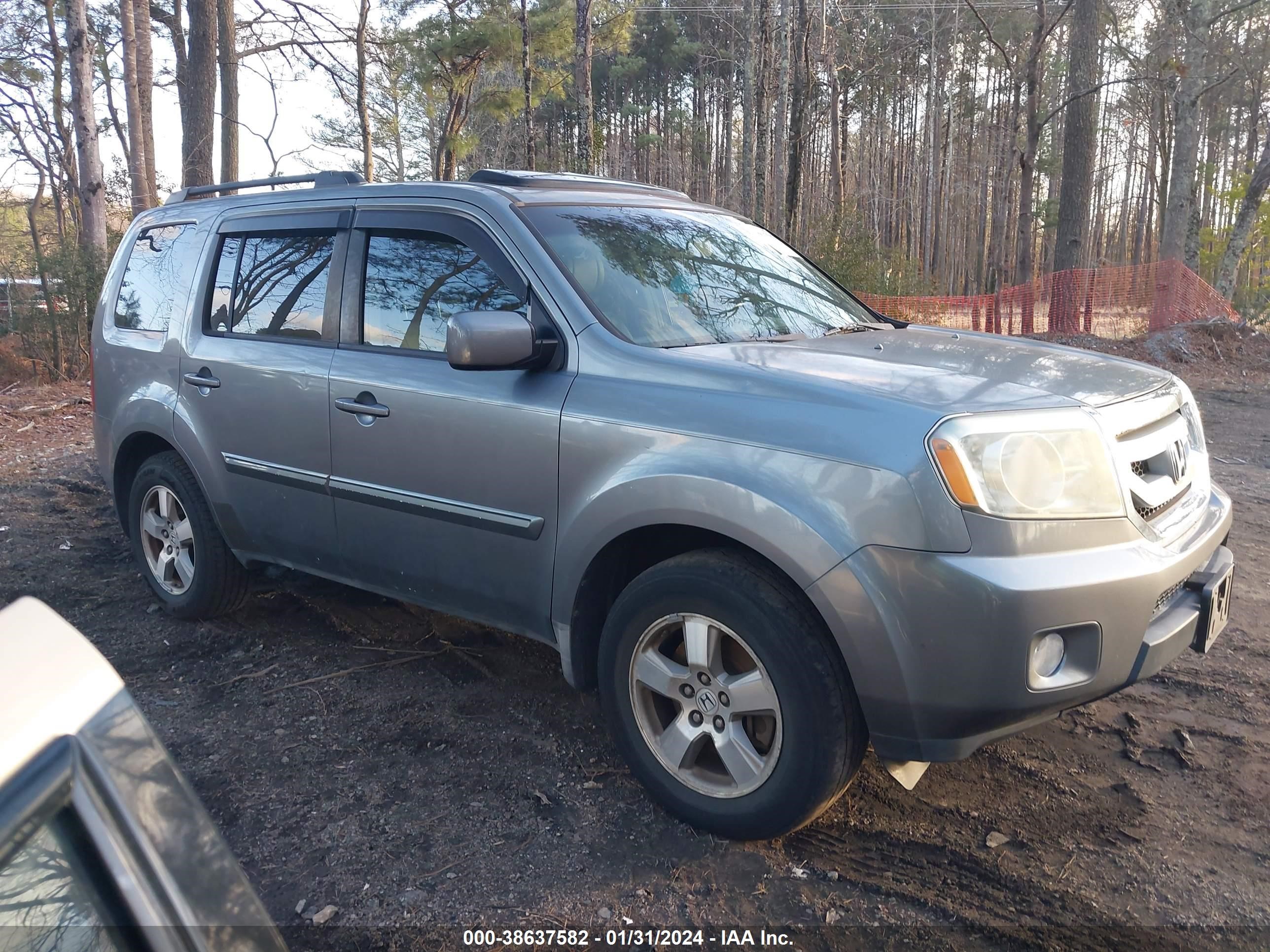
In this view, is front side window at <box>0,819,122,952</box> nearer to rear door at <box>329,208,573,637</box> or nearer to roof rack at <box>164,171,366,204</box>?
rear door at <box>329,208,573,637</box>

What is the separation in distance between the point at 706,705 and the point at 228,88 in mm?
17104

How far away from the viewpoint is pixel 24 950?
Answer: 0.96m

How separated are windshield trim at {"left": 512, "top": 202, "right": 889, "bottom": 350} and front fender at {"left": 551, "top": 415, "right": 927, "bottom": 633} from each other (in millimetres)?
365

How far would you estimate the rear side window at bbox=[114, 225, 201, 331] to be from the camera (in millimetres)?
4512

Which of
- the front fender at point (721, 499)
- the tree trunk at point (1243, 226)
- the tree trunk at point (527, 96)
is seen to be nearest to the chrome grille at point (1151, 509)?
the front fender at point (721, 499)

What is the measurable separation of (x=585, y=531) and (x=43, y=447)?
778 centimetres

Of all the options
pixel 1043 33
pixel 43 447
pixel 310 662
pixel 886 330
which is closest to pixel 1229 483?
pixel 886 330

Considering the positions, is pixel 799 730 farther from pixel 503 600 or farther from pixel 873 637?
pixel 503 600

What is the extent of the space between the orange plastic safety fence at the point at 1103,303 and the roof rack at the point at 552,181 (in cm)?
1207

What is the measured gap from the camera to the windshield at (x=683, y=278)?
3314 mm

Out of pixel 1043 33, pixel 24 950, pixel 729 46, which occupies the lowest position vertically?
pixel 24 950

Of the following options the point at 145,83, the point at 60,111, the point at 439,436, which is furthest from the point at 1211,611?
the point at 60,111

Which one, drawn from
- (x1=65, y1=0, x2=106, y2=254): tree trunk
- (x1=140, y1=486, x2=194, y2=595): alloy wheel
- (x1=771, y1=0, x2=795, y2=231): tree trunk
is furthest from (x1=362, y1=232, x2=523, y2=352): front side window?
(x1=65, y1=0, x2=106, y2=254): tree trunk

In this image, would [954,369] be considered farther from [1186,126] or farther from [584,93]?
[1186,126]
